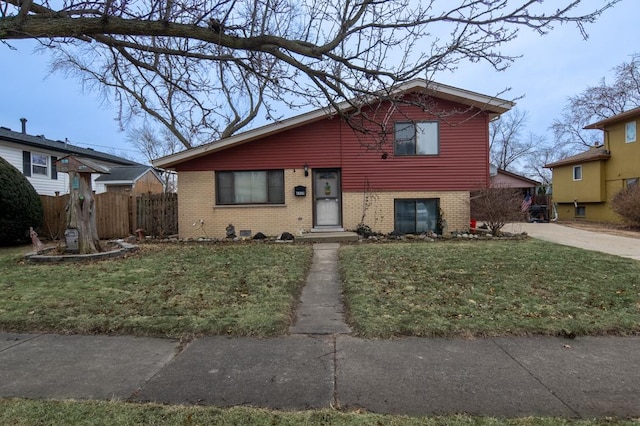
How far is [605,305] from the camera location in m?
5.26

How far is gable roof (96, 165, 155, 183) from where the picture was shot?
87.9 feet

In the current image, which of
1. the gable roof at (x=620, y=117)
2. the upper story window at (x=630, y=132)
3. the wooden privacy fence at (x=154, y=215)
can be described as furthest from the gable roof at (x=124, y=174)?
the upper story window at (x=630, y=132)

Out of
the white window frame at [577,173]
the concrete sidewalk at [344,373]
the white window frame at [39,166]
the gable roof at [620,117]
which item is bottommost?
the concrete sidewalk at [344,373]

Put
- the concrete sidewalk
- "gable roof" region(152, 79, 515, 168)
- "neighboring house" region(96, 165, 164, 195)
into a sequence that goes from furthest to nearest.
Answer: "neighboring house" region(96, 165, 164, 195) → "gable roof" region(152, 79, 515, 168) → the concrete sidewalk

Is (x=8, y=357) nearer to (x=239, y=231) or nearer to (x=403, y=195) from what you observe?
(x=239, y=231)

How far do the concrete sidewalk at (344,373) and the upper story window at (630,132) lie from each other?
66.5 ft

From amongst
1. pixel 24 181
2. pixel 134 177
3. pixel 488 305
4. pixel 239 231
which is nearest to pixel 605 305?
pixel 488 305

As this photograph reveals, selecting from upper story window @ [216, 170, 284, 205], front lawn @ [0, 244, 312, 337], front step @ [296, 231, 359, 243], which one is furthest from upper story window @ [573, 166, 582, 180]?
front lawn @ [0, 244, 312, 337]

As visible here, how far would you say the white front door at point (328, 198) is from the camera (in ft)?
46.8

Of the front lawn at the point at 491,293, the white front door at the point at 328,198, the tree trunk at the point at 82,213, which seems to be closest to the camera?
the front lawn at the point at 491,293

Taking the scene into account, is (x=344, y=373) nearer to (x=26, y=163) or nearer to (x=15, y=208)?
(x=15, y=208)

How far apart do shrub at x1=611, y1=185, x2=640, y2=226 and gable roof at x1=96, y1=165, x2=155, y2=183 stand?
26328 millimetres

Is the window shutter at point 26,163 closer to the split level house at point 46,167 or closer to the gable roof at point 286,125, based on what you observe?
the split level house at point 46,167

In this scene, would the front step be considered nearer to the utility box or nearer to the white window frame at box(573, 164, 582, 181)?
the utility box
